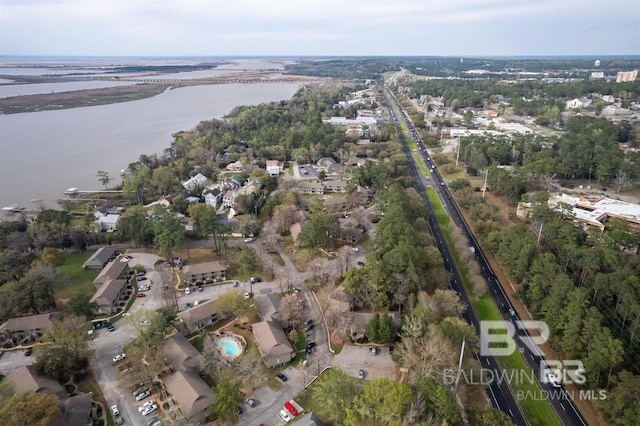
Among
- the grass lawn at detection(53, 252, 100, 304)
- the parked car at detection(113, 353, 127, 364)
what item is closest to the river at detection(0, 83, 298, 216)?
the grass lawn at detection(53, 252, 100, 304)

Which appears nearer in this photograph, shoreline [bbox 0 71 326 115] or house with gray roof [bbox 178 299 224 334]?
house with gray roof [bbox 178 299 224 334]

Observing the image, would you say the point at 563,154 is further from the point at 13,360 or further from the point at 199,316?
the point at 13,360

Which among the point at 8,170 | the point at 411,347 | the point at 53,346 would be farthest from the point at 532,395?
the point at 8,170

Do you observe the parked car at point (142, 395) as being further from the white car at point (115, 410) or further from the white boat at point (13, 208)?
the white boat at point (13, 208)

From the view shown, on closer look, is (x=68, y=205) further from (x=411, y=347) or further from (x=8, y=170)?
(x=411, y=347)

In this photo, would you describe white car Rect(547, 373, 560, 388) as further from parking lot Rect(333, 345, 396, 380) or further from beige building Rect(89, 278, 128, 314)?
beige building Rect(89, 278, 128, 314)

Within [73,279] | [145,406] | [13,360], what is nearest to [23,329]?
[13,360]
